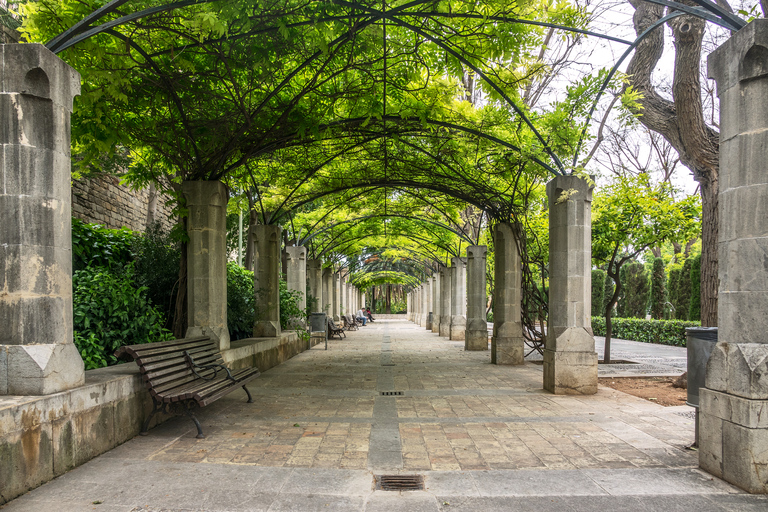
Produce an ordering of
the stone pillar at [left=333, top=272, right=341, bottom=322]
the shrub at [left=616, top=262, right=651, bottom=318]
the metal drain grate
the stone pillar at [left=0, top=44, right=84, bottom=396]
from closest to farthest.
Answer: the metal drain grate, the stone pillar at [left=0, top=44, right=84, bottom=396], the shrub at [left=616, top=262, right=651, bottom=318], the stone pillar at [left=333, top=272, right=341, bottom=322]

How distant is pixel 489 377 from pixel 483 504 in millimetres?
5995

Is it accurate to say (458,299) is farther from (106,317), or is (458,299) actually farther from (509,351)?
(106,317)

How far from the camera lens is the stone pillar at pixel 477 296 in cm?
1463

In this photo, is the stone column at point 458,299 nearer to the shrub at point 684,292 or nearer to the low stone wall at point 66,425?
the shrub at point 684,292

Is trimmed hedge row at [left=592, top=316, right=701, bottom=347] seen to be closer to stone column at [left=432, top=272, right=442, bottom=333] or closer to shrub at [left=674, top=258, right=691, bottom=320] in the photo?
shrub at [left=674, top=258, right=691, bottom=320]

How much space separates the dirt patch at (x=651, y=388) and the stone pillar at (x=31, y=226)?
23.4 ft

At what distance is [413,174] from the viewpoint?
11383 millimetres

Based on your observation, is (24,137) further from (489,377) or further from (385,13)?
(489,377)

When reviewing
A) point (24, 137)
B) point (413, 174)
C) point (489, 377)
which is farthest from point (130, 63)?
point (489, 377)

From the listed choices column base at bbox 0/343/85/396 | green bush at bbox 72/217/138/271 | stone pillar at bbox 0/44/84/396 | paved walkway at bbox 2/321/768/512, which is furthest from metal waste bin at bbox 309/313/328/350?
column base at bbox 0/343/85/396

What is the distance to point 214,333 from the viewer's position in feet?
23.8

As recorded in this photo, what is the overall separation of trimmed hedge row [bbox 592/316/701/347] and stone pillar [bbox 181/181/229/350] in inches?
557

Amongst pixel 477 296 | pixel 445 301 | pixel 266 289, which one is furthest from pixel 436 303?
pixel 266 289

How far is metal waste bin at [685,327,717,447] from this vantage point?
14.7 feet
